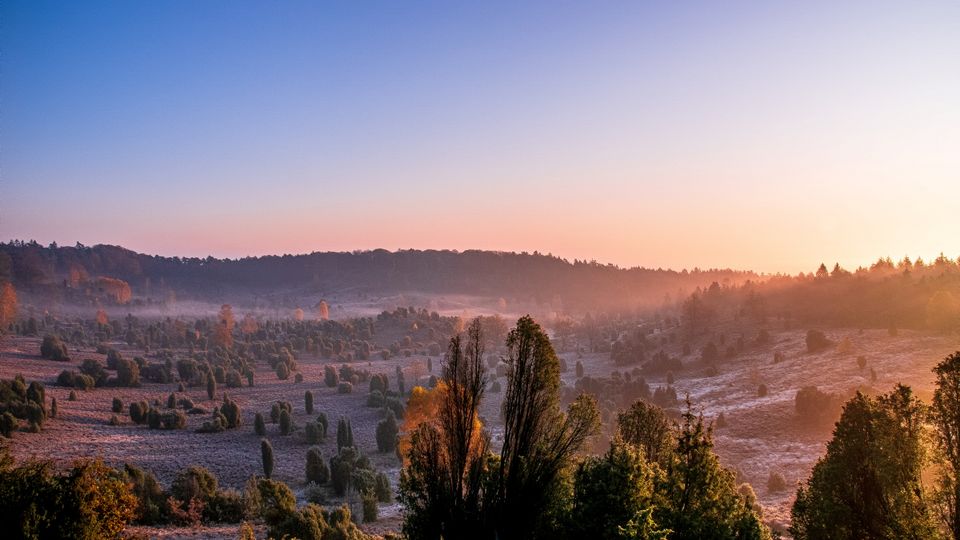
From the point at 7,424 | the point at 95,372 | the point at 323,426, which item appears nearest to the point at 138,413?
the point at 7,424

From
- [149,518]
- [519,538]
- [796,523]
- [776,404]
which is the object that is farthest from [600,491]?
[776,404]

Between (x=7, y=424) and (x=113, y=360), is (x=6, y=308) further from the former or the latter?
(x=7, y=424)

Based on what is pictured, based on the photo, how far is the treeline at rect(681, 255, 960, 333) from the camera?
7381 centimetres

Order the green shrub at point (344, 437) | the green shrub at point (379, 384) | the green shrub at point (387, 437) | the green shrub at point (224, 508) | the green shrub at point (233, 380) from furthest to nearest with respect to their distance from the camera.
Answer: the green shrub at point (233, 380), the green shrub at point (379, 384), the green shrub at point (387, 437), the green shrub at point (344, 437), the green shrub at point (224, 508)

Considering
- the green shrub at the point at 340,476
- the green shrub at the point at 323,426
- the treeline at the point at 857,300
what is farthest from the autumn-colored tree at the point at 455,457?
the treeline at the point at 857,300

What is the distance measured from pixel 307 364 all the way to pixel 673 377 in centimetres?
7040

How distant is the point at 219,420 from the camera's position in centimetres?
6075

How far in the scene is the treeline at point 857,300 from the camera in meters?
73.8

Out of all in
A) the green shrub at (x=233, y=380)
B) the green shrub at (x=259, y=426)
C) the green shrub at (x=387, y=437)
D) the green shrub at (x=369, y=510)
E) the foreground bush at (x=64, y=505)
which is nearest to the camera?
the foreground bush at (x=64, y=505)

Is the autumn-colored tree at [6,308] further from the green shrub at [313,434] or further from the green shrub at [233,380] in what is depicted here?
the green shrub at [313,434]

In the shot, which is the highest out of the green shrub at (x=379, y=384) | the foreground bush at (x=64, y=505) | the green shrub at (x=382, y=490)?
the foreground bush at (x=64, y=505)

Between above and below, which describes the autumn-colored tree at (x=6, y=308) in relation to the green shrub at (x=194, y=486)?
above

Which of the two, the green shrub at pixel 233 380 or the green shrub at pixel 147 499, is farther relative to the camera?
the green shrub at pixel 233 380

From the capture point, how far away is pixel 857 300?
8719 centimetres
